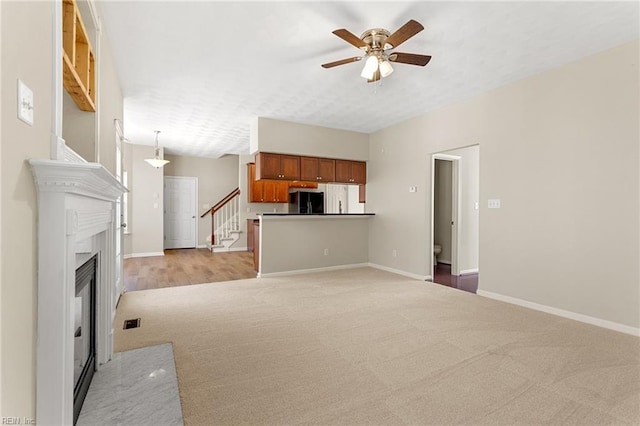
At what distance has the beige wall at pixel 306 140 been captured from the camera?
17.6ft

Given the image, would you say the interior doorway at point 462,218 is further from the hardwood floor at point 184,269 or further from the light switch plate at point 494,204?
the hardwood floor at point 184,269

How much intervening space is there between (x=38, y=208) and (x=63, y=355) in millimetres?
563

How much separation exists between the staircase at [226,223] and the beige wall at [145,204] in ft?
4.71

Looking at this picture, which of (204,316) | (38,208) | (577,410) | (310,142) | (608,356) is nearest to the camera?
(38,208)

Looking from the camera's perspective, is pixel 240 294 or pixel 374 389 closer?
pixel 374 389

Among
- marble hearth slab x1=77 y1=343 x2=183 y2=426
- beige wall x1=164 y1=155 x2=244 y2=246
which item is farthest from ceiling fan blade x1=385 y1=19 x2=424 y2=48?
beige wall x1=164 y1=155 x2=244 y2=246

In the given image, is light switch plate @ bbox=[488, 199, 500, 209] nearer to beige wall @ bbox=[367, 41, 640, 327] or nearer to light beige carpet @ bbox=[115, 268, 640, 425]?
beige wall @ bbox=[367, 41, 640, 327]

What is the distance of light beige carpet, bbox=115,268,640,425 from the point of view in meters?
1.81

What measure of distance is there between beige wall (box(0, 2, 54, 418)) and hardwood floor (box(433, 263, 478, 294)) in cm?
473

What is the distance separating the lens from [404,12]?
2.49m

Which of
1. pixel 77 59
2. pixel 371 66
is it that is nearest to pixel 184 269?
pixel 77 59

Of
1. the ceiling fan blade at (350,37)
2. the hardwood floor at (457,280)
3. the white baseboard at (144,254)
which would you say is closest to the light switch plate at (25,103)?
the ceiling fan blade at (350,37)

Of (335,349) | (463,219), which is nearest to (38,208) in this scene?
(335,349)

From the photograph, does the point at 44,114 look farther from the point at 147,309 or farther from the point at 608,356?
the point at 608,356
